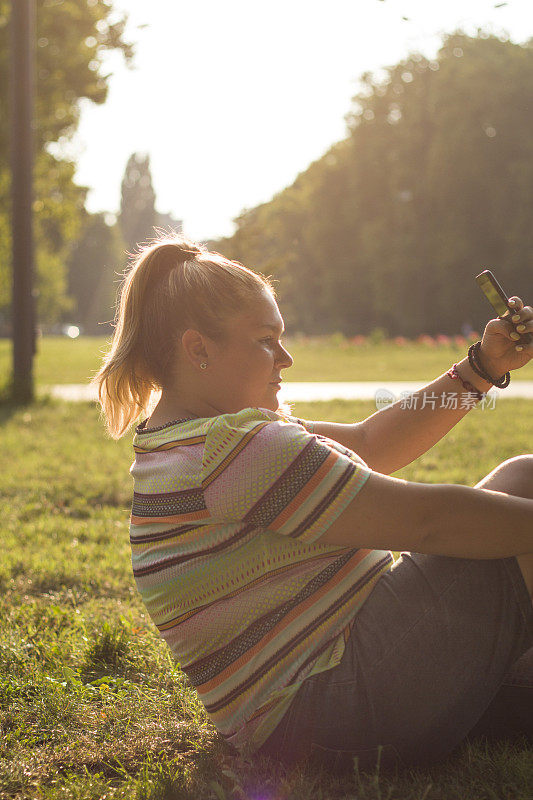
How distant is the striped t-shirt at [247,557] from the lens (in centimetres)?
153

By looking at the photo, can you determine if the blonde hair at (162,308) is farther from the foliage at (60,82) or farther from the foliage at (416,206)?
the foliage at (60,82)

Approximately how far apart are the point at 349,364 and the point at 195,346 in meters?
13.0

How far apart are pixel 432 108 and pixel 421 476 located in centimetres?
826

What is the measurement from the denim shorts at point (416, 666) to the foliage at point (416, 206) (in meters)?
1.31

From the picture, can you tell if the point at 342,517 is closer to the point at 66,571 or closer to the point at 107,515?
the point at 66,571

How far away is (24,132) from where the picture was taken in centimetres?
914

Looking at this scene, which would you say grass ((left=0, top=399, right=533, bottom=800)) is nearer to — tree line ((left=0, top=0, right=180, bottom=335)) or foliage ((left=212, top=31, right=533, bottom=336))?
foliage ((left=212, top=31, right=533, bottom=336))

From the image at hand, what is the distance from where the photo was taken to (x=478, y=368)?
226cm

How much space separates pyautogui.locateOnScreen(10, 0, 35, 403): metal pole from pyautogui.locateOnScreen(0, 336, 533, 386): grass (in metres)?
0.88

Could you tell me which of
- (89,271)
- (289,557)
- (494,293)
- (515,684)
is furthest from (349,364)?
(89,271)

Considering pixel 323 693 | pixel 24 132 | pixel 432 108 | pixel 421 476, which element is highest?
pixel 432 108

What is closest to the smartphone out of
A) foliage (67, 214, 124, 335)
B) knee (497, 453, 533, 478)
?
knee (497, 453, 533, 478)

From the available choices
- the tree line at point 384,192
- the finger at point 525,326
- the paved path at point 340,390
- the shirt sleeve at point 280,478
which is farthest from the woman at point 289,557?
the paved path at point 340,390

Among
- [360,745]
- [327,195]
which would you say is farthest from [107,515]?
[327,195]
